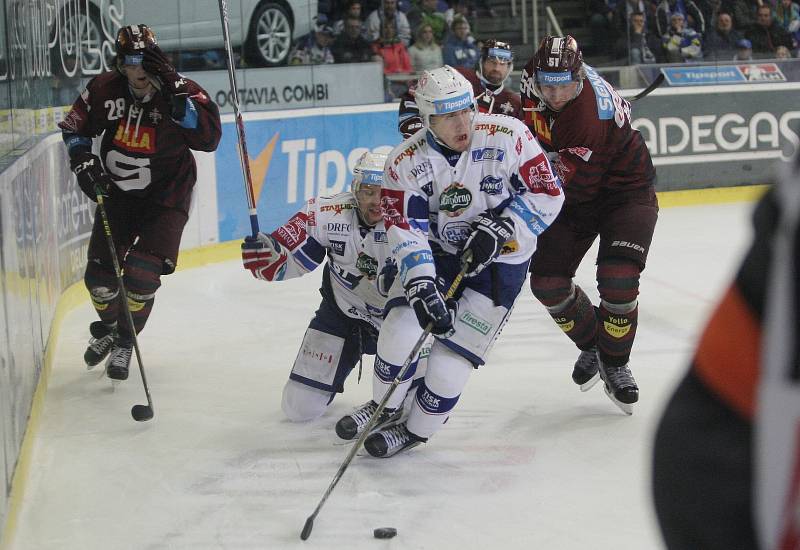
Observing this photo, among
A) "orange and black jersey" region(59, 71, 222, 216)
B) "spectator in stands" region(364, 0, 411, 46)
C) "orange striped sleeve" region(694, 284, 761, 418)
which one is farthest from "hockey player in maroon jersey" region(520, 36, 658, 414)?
"spectator in stands" region(364, 0, 411, 46)

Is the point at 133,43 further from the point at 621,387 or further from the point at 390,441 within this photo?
the point at 621,387

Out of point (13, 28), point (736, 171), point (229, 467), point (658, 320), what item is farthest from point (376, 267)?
point (736, 171)

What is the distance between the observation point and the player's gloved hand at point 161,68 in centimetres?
425

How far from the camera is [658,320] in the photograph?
18.0 ft

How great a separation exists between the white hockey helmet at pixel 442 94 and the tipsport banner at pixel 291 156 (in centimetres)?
416

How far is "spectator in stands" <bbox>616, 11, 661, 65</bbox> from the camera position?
32.8ft

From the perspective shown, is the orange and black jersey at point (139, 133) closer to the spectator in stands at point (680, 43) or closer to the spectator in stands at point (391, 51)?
the spectator in stands at point (391, 51)

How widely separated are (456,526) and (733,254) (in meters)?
4.74

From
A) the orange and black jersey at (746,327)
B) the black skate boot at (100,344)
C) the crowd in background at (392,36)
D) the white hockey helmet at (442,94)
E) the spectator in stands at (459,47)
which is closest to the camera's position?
the orange and black jersey at (746,327)

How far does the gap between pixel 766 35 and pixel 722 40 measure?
58 centimetres

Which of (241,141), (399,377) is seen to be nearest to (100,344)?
(241,141)

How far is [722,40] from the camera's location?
10.1 meters

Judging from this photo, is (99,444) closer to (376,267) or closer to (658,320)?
(376,267)

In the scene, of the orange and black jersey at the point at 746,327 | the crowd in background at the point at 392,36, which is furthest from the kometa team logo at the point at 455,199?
the crowd in background at the point at 392,36
